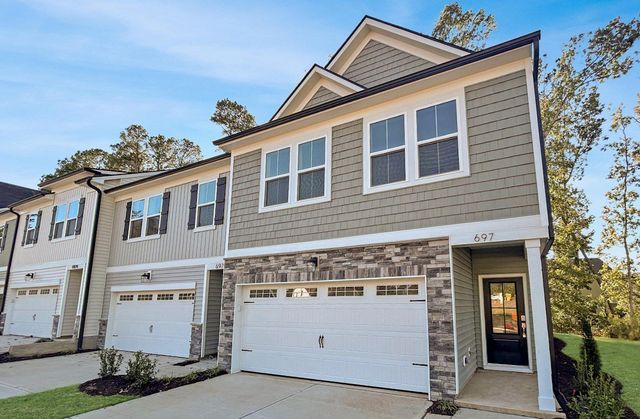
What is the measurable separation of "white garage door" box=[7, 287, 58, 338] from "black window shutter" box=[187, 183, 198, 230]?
778cm

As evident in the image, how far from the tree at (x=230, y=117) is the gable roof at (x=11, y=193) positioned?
11.8 metres

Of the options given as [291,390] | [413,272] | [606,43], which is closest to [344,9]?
[413,272]

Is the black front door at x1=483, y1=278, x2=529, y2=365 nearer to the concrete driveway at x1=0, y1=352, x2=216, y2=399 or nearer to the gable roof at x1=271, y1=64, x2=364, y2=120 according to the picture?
the gable roof at x1=271, y1=64, x2=364, y2=120

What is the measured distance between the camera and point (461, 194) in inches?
255

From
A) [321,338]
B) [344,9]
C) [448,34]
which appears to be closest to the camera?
[321,338]

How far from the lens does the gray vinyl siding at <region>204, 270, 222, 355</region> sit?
1069 centimetres

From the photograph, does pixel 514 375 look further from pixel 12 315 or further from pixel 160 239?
pixel 12 315

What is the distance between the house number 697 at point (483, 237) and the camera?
19.9 feet

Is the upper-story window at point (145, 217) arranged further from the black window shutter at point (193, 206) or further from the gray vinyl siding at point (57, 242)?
the gray vinyl siding at point (57, 242)

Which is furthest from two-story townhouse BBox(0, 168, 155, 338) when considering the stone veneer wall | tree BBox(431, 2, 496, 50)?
tree BBox(431, 2, 496, 50)

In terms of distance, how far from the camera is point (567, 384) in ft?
23.2

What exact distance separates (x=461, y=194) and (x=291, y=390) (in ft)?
15.5

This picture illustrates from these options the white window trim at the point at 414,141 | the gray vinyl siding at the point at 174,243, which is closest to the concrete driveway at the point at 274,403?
the white window trim at the point at 414,141

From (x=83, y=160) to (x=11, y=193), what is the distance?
4890 mm
